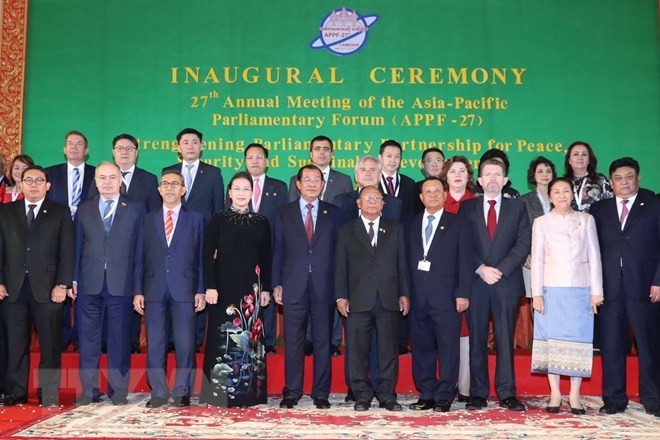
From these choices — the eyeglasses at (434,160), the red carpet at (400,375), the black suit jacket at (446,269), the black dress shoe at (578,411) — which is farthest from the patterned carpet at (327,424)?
the eyeglasses at (434,160)

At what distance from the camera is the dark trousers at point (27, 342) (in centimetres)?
429

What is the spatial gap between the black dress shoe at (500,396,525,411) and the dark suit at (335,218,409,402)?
2.15 ft

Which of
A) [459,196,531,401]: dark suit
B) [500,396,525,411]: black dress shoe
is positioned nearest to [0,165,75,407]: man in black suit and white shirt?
[459,196,531,401]: dark suit

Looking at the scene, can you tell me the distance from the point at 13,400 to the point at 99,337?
1.99 ft

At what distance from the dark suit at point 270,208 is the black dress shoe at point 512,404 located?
161cm

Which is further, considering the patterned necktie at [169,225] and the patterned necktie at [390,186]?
the patterned necktie at [390,186]

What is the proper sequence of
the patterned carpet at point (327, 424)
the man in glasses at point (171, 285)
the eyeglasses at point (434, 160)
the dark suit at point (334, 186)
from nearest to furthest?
the patterned carpet at point (327, 424)
the man in glasses at point (171, 285)
the dark suit at point (334, 186)
the eyeglasses at point (434, 160)

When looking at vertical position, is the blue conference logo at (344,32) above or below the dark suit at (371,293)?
above

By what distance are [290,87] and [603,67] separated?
10.0ft

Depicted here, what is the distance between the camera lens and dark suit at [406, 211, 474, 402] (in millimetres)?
4172

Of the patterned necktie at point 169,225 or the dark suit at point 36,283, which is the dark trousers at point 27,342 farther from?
the patterned necktie at point 169,225

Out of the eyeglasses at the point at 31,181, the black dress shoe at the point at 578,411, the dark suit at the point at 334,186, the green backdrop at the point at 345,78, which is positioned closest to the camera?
the black dress shoe at the point at 578,411

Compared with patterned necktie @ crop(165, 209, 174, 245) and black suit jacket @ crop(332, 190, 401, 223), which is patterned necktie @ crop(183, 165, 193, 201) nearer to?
patterned necktie @ crop(165, 209, 174, 245)

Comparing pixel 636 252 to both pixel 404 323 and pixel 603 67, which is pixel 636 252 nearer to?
pixel 404 323
